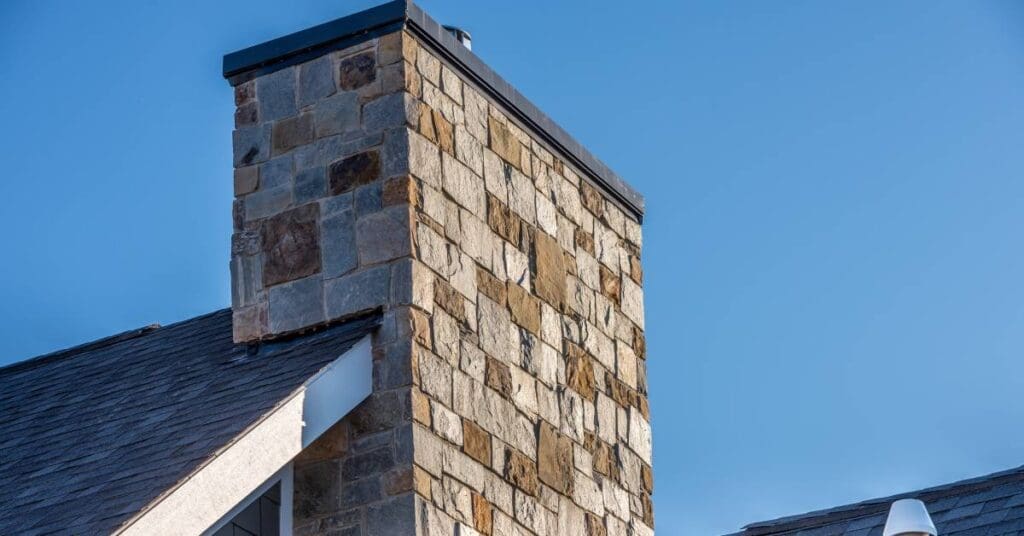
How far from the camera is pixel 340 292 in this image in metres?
8.72

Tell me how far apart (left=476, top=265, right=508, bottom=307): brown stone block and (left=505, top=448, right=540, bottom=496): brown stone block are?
71 cm

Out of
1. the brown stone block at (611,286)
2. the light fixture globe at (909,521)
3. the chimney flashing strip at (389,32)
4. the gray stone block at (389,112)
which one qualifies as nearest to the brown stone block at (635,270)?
the brown stone block at (611,286)

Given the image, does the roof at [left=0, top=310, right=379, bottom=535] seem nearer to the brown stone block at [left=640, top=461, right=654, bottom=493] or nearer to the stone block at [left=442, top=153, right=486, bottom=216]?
the stone block at [left=442, top=153, right=486, bottom=216]

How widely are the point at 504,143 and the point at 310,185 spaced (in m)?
1.03

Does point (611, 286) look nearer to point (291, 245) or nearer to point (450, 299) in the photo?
point (450, 299)

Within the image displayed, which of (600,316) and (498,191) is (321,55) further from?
(600,316)

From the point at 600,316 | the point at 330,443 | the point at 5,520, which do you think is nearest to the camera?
the point at 5,520

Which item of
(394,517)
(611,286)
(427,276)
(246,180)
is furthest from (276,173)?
(611,286)

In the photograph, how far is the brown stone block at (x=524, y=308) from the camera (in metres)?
9.20

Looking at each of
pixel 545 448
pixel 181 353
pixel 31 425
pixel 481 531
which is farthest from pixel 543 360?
pixel 31 425

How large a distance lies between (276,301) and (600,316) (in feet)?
5.96

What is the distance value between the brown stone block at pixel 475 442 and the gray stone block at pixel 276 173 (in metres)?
1.41

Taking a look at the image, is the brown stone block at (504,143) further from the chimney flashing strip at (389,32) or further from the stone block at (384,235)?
the stone block at (384,235)

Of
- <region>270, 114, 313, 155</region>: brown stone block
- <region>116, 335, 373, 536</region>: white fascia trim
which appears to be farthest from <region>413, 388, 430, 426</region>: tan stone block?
<region>270, 114, 313, 155</region>: brown stone block
